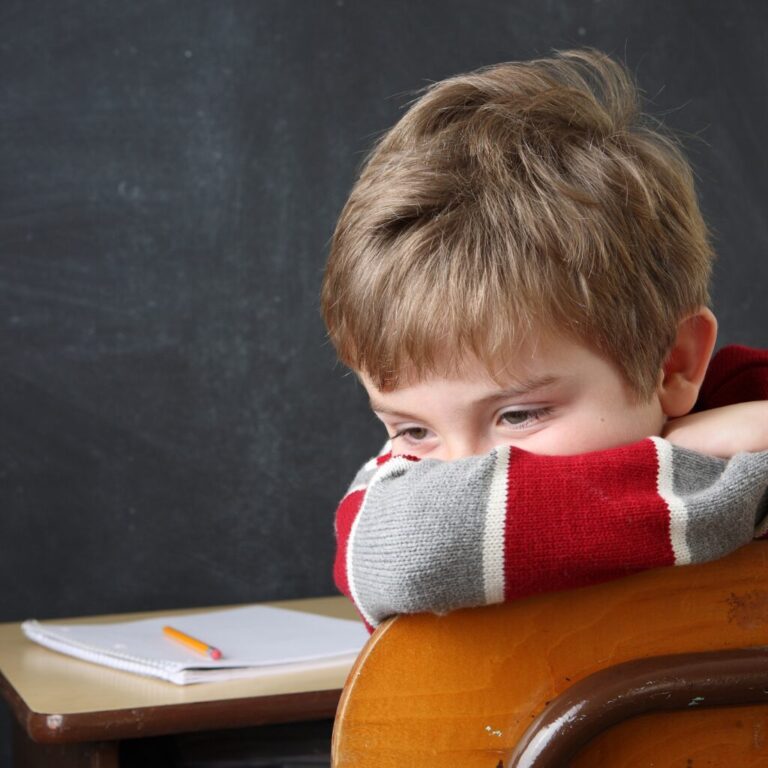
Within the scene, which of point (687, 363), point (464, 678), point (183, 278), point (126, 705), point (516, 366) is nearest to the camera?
point (464, 678)

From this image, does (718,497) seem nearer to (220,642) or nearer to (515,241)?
(515,241)

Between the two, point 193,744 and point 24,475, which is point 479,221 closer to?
point 193,744

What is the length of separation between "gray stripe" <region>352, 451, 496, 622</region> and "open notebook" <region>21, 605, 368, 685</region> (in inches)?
25.9

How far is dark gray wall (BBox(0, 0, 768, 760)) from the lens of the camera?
1857 mm

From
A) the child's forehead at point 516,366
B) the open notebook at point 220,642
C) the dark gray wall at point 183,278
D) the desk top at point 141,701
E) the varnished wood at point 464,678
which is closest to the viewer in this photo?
the varnished wood at point 464,678

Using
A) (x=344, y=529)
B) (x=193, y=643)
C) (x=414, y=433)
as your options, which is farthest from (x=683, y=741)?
(x=193, y=643)

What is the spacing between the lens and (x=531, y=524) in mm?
599

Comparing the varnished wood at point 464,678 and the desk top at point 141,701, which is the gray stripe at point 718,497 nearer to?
the varnished wood at point 464,678

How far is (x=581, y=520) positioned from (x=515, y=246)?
0.28 m

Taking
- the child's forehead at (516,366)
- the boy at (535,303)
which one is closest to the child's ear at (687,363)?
the boy at (535,303)

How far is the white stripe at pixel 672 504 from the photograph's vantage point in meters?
0.59

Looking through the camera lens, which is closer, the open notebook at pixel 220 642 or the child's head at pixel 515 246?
the child's head at pixel 515 246

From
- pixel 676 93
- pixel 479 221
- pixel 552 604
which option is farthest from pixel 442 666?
pixel 676 93

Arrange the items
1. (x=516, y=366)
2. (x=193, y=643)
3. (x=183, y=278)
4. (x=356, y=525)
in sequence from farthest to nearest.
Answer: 1. (x=183, y=278)
2. (x=193, y=643)
3. (x=516, y=366)
4. (x=356, y=525)
